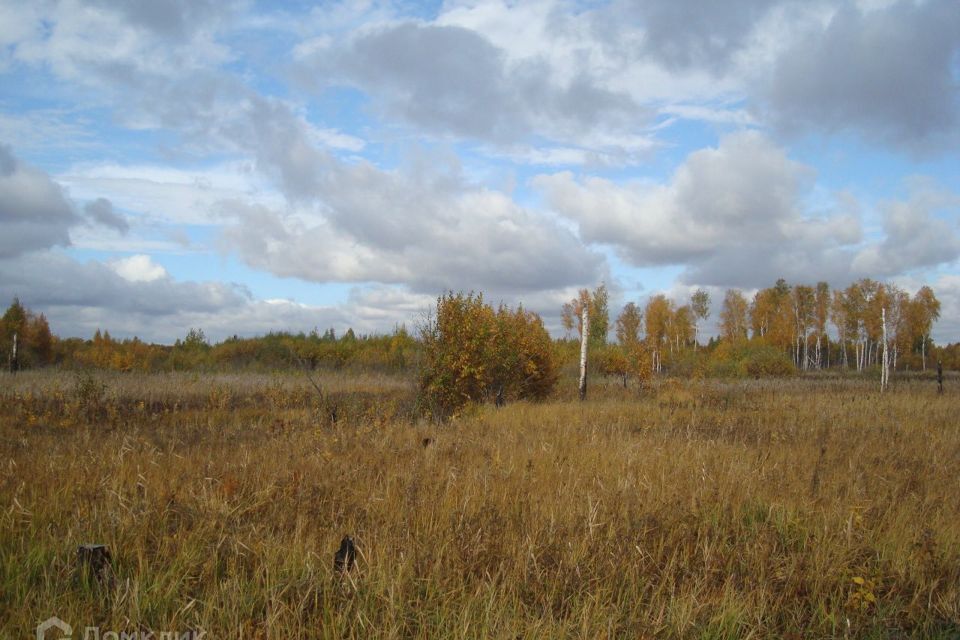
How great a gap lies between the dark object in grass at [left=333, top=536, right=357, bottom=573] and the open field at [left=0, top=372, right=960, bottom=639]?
72mm

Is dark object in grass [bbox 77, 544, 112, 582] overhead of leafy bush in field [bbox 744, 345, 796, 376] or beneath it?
beneath

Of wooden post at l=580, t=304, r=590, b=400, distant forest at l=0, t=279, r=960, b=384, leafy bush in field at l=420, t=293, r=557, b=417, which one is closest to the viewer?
leafy bush in field at l=420, t=293, r=557, b=417

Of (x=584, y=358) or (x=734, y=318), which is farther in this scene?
(x=734, y=318)

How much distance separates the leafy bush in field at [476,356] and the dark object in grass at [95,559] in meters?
12.4

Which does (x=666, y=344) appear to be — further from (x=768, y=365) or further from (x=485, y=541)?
(x=485, y=541)

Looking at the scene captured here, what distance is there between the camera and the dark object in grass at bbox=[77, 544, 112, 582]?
360 centimetres

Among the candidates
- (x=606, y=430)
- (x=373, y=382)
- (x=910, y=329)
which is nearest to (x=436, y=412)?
(x=606, y=430)

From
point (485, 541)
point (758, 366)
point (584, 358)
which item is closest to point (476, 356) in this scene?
point (584, 358)

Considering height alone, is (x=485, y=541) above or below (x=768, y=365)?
below

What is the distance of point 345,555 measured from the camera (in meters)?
3.96

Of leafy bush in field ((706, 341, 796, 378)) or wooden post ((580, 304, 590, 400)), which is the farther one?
leafy bush in field ((706, 341, 796, 378))

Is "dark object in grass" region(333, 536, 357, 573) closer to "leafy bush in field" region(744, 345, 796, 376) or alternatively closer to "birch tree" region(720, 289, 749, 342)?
"leafy bush in field" region(744, 345, 796, 376)

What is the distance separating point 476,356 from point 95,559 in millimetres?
14453

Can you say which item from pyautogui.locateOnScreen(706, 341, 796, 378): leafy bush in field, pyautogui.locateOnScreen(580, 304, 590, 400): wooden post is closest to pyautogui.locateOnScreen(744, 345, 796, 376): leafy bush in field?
pyautogui.locateOnScreen(706, 341, 796, 378): leafy bush in field
